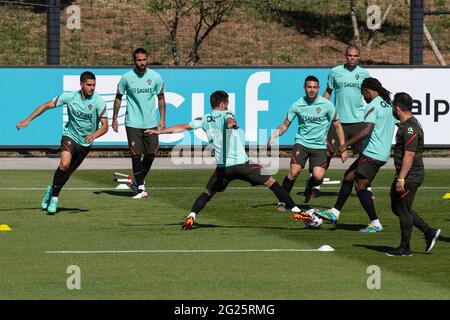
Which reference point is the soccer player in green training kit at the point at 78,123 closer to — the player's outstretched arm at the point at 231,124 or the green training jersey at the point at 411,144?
the player's outstretched arm at the point at 231,124

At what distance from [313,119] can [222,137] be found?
9.08ft

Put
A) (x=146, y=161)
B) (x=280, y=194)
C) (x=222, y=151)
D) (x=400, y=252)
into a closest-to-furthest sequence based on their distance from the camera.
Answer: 1. (x=400, y=252)
2. (x=222, y=151)
3. (x=280, y=194)
4. (x=146, y=161)

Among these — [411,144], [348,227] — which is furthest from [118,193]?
[411,144]

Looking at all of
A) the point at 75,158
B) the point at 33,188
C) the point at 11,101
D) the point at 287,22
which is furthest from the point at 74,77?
the point at 287,22

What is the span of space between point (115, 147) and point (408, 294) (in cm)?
1603

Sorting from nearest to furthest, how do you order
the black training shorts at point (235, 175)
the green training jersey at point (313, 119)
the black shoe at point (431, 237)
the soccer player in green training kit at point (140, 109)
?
the black shoe at point (431, 237), the black training shorts at point (235, 175), the green training jersey at point (313, 119), the soccer player in green training kit at point (140, 109)

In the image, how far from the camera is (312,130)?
18703 millimetres

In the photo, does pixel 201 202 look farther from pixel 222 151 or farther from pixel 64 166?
pixel 64 166

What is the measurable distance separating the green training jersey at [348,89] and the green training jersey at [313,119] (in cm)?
170

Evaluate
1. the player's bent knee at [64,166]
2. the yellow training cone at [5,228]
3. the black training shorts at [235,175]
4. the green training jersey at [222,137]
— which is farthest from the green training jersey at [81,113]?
the black training shorts at [235,175]

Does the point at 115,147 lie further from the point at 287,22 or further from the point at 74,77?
the point at 287,22

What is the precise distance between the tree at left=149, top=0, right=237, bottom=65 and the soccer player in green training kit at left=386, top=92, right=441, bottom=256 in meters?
23.9

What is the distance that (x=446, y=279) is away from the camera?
1266cm

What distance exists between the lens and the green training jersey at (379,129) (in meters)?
15.7
